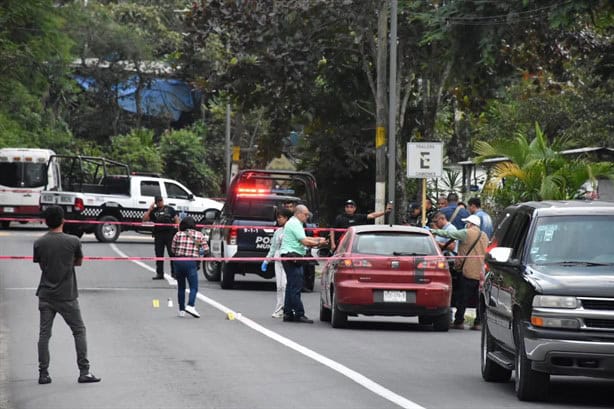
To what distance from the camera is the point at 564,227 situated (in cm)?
1309

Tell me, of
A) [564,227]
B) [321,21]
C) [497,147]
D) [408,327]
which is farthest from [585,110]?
[564,227]

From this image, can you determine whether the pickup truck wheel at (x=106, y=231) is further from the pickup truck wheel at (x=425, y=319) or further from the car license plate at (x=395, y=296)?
the car license plate at (x=395, y=296)

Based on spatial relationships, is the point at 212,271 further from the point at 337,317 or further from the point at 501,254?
the point at 501,254

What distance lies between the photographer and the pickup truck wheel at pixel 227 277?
91.7ft

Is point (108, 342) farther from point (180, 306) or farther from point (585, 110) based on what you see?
point (585, 110)

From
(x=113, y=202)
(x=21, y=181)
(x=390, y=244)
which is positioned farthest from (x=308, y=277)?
(x=21, y=181)

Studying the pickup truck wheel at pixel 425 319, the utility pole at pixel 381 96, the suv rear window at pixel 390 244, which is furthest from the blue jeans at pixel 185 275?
the utility pole at pixel 381 96

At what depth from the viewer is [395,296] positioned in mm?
19656

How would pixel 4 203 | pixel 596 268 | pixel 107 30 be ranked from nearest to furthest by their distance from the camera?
pixel 596 268 < pixel 4 203 < pixel 107 30

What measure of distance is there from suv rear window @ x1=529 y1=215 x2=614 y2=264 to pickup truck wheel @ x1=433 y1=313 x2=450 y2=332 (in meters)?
7.15

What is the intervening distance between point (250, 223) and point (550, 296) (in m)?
16.0

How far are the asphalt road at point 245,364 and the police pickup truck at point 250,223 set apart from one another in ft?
8.76

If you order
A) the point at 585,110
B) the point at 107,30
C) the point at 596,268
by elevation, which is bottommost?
the point at 596,268

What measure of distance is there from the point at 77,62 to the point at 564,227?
5907 cm
